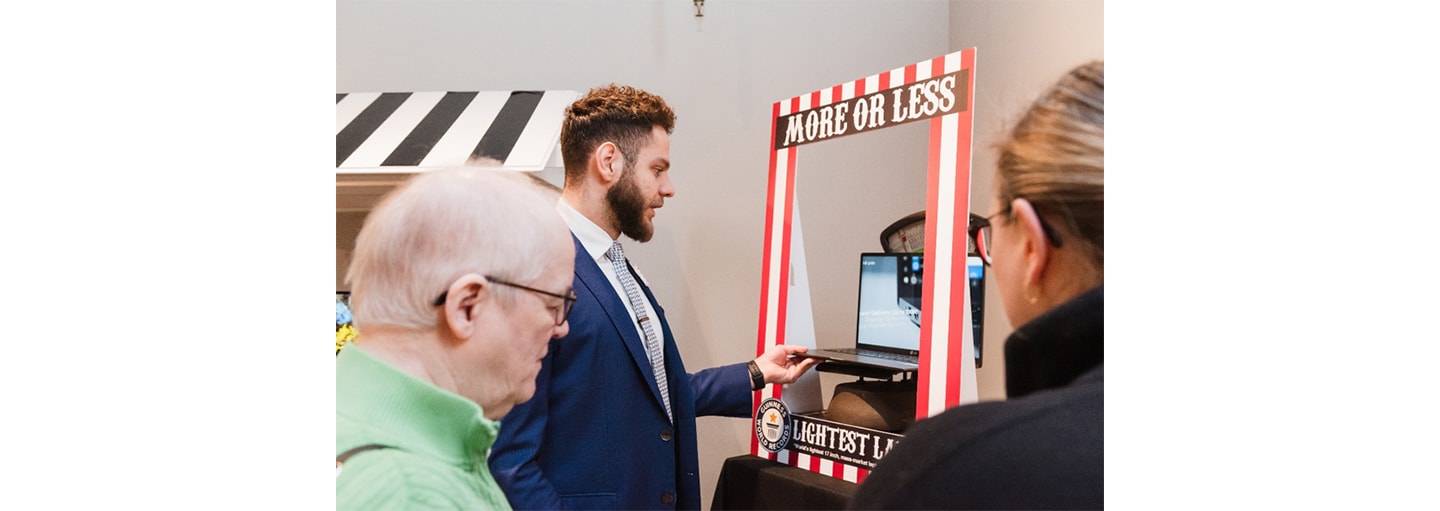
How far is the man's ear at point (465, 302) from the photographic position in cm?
181

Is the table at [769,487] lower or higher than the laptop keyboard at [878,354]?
lower

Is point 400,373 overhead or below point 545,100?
below

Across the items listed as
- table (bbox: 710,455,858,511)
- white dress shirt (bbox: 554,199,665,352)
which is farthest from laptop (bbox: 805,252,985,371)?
white dress shirt (bbox: 554,199,665,352)

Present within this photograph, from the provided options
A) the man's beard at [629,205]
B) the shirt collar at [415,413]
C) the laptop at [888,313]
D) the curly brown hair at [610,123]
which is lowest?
the shirt collar at [415,413]

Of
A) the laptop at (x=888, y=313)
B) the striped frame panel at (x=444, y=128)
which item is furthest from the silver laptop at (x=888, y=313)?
the striped frame panel at (x=444, y=128)

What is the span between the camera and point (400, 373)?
1.79 meters

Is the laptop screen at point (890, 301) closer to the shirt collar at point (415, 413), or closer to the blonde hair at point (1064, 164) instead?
the blonde hair at point (1064, 164)

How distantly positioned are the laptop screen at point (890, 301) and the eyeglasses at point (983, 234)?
0.51 ft

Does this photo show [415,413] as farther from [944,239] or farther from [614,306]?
[944,239]

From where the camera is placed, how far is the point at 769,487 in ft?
7.39

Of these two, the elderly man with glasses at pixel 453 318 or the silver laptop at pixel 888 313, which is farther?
the silver laptop at pixel 888 313
